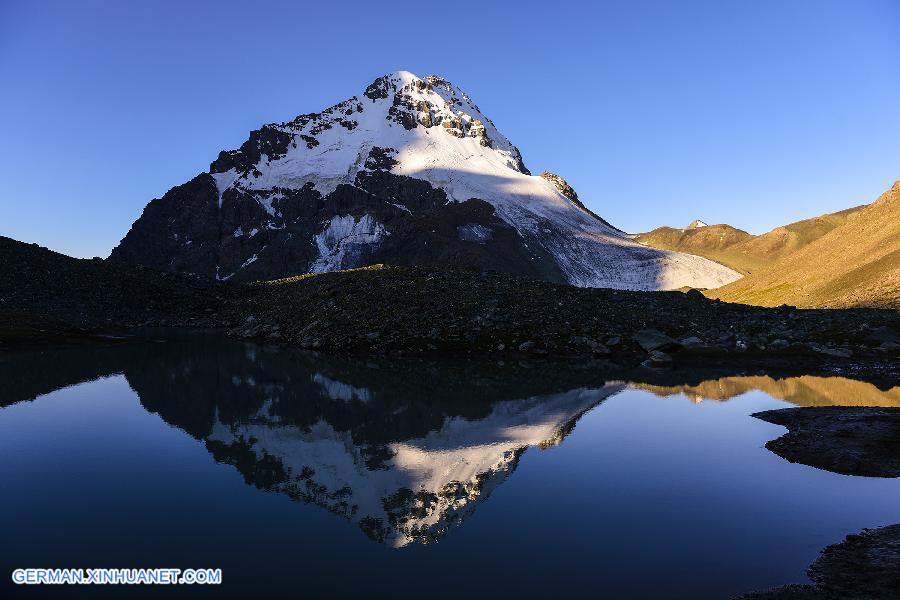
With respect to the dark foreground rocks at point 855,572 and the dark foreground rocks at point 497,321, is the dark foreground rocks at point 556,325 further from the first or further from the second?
the dark foreground rocks at point 855,572

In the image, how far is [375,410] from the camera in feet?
104

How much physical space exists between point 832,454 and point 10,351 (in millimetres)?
69430

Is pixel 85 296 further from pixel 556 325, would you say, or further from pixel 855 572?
pixel 855 572

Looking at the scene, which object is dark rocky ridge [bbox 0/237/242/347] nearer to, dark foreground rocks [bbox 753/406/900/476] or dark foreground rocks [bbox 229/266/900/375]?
dark foreground rocks [bbox 229/266/900/375]

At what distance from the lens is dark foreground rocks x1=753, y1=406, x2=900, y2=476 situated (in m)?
21.6

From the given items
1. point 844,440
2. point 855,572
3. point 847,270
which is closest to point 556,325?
point 844,440

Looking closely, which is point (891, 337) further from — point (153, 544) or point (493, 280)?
point (153, 544)

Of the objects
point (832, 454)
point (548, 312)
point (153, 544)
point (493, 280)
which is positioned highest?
point (493, 280)

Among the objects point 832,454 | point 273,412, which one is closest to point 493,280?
point 273,412

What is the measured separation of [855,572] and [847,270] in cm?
15435

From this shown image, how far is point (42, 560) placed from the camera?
1309 centimetres

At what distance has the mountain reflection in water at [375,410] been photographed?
18500 millimetres

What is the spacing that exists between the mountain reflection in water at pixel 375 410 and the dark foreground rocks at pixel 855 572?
822 centimetres

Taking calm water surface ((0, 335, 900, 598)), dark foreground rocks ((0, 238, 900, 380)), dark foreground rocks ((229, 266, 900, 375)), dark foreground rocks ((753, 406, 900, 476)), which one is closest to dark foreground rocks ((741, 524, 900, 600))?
calm water surface ((0, 335, 900, 598))
